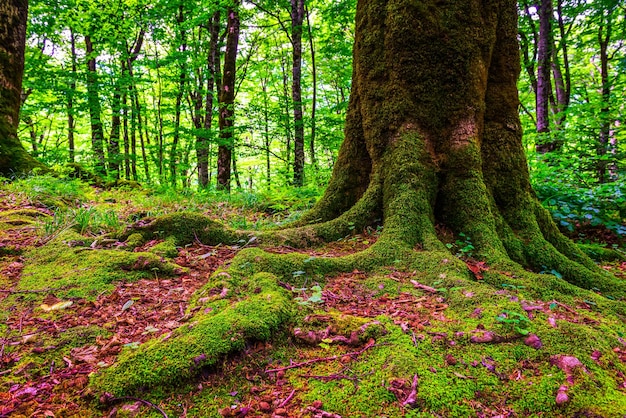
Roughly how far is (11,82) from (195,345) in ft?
30.6

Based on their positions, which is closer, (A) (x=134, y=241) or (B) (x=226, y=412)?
(B) (x=226, y=412)

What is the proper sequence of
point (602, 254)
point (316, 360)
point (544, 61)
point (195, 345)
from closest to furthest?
point (195, 345) < point (316, 360) < point (602, 254) < point (544, 61)

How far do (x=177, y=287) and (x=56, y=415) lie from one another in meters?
1.46

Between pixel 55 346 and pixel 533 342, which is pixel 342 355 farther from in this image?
pixel 55 346

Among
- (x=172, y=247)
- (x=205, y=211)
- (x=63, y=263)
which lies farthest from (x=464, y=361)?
(x=205, y=211)

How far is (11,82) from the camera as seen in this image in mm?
7809

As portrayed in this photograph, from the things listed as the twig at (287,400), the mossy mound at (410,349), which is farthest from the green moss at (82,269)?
the twig at (287,400)

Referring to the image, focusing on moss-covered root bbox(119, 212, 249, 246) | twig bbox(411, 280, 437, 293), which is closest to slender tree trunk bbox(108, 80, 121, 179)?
moss-covered root bbox(119, 212, 249, 246)

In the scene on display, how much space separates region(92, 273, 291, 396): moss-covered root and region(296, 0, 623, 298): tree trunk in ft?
5.74

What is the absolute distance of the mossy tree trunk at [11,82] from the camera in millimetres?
7531

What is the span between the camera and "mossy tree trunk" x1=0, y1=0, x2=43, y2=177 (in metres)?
7.53

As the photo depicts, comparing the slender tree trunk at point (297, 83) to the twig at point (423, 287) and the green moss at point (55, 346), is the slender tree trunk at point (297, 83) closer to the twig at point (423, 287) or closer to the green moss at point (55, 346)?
the twig at point (423, 287)

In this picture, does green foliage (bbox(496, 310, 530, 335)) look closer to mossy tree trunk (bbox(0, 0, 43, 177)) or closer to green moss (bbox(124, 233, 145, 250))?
green moss (bbox(124, 233, 145, 250))

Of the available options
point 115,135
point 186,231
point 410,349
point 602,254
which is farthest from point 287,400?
point 115,135
